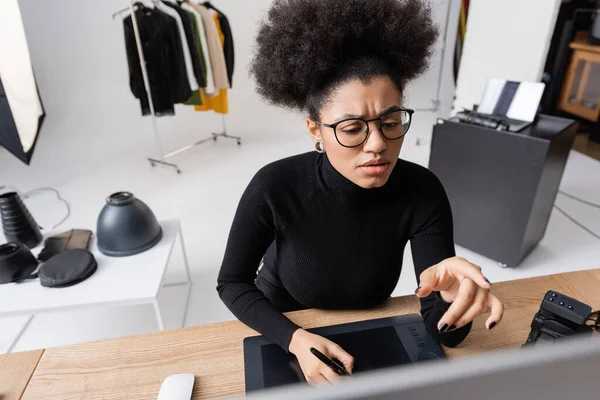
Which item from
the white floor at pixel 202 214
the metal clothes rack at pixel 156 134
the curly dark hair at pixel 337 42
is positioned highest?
the curly dark hair at pixel 337 42

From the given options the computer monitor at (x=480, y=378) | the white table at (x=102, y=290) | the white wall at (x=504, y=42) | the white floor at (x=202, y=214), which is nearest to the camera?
the computer monitor at (x=480, y=378)

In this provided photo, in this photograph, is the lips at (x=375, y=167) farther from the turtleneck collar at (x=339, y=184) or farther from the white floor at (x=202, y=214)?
the white floor at (x=202, y=214)

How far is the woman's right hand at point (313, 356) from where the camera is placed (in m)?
0.65

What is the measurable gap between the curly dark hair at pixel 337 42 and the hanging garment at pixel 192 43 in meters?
2.26

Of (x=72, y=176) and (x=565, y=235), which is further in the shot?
(x=72, y=176)

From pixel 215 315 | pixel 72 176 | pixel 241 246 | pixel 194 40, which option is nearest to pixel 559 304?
pixel 241 246

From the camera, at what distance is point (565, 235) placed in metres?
2.28

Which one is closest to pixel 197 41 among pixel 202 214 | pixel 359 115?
pixel 202 214

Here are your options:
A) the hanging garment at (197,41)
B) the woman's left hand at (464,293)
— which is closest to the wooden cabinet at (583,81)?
the hanging garment at (197,41)

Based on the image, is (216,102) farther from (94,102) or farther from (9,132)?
(9,132)

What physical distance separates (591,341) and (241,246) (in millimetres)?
753

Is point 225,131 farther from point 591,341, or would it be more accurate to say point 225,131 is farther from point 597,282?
point 591,341

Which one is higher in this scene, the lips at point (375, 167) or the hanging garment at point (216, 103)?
the lips at point (375, 167)

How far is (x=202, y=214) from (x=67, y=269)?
50.3 inches
